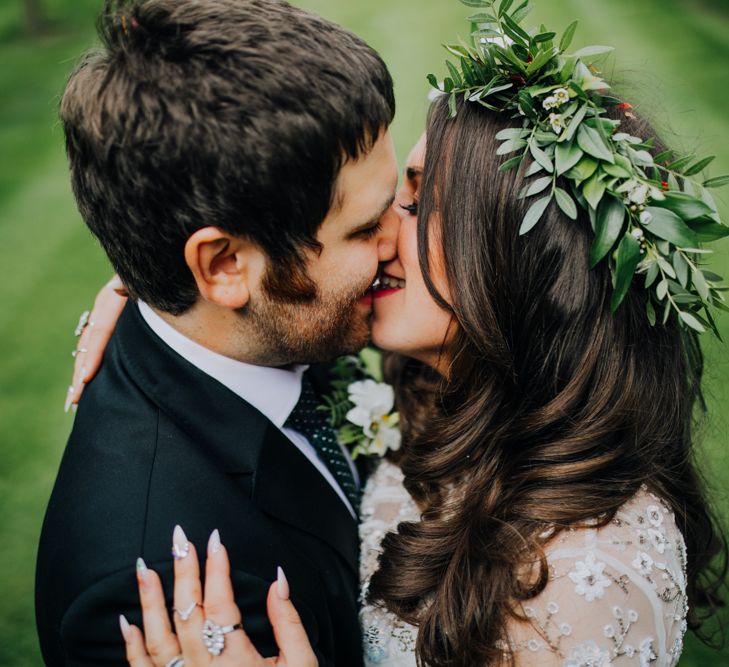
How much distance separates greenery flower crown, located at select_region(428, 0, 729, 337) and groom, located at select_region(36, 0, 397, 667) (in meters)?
0.47

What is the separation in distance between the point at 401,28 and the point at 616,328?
8.95m

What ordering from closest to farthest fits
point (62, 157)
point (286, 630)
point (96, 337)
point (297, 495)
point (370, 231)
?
point (286, 630), point (297, 495), point (370, 231), point (96, 337), point (62, 157)

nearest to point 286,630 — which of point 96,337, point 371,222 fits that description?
point 371,222

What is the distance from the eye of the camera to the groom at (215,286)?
2.29 metres

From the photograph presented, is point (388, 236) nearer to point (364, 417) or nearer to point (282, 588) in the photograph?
point (364, 417)

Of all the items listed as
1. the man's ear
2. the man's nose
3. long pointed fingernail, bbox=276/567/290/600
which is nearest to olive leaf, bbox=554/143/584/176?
the man's nose

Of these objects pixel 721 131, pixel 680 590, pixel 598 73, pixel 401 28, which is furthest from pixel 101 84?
pixel 401 28

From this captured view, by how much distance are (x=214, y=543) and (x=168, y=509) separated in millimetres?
200

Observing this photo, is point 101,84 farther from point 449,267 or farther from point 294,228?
point 449,267

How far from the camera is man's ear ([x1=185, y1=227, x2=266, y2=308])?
96.0 inches

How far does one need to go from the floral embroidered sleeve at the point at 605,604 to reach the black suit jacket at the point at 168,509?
738 mm

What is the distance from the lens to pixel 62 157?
8.49 meters

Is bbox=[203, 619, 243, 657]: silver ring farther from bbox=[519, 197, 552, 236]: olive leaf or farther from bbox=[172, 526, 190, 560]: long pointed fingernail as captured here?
bbox=[519, 197, 552, 236]: olive leaf

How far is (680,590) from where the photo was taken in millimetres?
2625
